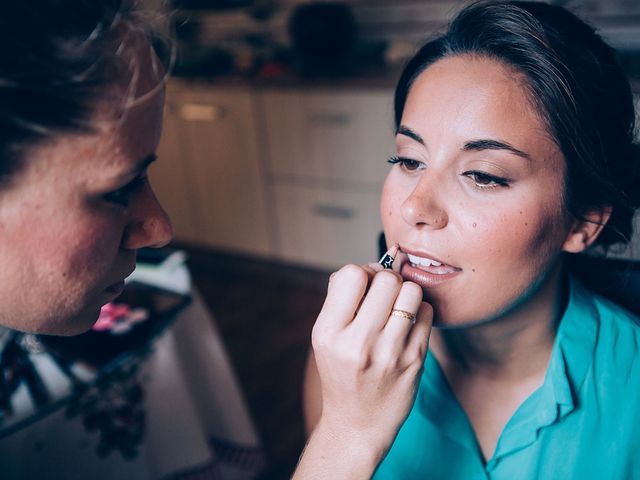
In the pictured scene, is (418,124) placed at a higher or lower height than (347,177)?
higher

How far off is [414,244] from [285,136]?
2.07m

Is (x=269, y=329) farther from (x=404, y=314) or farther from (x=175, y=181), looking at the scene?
(x=404, y=314)

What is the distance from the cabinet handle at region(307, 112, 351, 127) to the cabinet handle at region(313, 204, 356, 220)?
0.43 m

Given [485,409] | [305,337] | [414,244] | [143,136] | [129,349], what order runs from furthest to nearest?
[305,337] → [129,349] → [485,409] → [414,244] → [143,136]

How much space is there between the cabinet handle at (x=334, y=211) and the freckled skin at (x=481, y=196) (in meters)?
1.90

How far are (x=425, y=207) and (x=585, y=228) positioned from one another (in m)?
0.32

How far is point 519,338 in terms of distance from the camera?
105 cm

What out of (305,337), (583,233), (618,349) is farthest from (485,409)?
(305,337)

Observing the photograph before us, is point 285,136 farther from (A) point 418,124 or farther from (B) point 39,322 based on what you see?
(B) point 39,322

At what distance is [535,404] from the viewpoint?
0.97 m

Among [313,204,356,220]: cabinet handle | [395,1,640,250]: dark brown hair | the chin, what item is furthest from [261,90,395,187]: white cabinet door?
the chin

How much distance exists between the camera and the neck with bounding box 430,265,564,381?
1038 mm

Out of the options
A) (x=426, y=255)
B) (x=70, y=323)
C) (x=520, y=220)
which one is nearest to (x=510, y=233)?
(x=520, y=220)

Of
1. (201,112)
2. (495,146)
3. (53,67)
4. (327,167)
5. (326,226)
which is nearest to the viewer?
(53,67)
